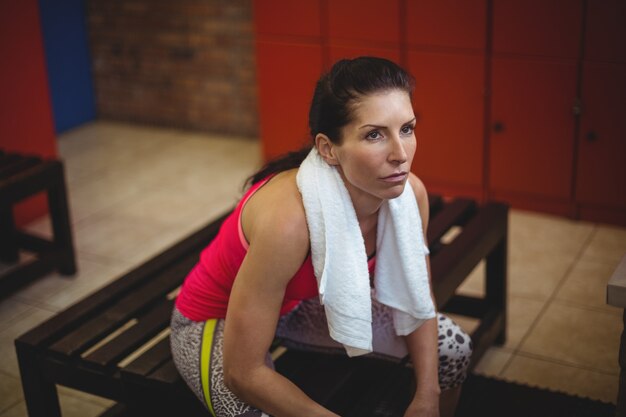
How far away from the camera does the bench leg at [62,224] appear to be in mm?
3545

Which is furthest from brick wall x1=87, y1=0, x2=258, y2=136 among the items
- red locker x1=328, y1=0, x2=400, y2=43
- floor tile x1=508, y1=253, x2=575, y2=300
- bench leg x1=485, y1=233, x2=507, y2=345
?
bench leg x1=485, y1=233, x2=507, y2=345

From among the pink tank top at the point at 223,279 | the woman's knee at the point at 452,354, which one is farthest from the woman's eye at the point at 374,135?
the woman's knee at the point at 452,354

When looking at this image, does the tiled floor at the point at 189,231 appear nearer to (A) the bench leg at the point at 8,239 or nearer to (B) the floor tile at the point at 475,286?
(B) the floor tile at the point at 475,286

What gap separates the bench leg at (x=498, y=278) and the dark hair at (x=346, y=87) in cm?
126

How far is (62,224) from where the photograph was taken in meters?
3.61

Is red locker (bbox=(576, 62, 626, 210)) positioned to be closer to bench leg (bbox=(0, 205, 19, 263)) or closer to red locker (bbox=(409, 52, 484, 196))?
red locker (bbox=(409, 52, 484, 196))

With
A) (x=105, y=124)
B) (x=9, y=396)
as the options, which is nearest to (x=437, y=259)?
(x=9, y=396)

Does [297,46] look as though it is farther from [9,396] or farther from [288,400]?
[288,400]

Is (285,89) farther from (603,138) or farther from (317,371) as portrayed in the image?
(317,371)

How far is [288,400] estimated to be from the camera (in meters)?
1.90

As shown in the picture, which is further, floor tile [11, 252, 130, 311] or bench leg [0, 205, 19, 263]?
bench leg [0, 205, 19, 263]

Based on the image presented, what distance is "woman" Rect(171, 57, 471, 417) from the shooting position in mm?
1853

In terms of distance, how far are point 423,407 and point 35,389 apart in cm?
109

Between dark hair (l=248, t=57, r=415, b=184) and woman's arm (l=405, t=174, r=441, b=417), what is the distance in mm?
373
